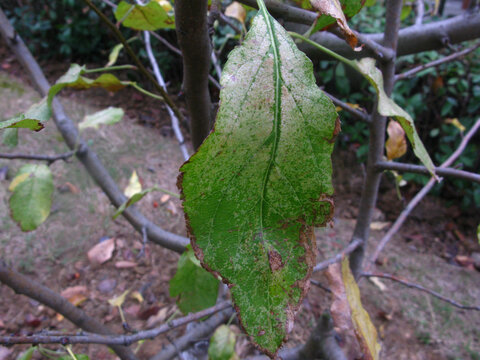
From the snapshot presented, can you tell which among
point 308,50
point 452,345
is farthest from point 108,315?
point 452,345

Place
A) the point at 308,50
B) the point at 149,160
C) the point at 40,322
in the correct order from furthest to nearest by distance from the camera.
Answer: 1. the point at 149,160
2. the point at 40,322
3. the point at 308,50

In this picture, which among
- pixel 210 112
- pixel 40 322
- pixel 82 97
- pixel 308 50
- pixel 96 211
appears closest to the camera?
pixel 210 112

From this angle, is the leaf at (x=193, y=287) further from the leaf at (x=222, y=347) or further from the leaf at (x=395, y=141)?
the leaf at (x=395, y=141)

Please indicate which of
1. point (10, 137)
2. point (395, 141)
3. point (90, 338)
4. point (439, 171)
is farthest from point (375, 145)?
point (10, 137)

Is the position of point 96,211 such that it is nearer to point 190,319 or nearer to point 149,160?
point 149,160

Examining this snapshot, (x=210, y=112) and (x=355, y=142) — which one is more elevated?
(x=210, y=112)
